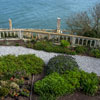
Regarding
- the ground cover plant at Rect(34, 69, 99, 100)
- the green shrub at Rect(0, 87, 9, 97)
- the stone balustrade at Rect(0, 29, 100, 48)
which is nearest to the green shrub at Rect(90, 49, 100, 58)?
the stone balustrade at Rect(0, 29, 100, 48)

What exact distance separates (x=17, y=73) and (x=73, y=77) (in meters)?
2.20

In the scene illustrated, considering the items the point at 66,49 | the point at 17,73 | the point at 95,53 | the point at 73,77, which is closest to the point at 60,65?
the point at 73,77

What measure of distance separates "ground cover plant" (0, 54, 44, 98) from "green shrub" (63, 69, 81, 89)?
4.26ft

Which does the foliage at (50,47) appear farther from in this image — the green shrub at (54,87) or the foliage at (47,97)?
the foliage at (47,97)

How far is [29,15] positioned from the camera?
2295 centimetres

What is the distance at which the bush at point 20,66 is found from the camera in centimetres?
661

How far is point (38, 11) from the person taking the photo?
24.3 metres

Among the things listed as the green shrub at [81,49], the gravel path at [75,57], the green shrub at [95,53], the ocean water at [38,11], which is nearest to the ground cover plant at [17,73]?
the gravel path at [75,57]

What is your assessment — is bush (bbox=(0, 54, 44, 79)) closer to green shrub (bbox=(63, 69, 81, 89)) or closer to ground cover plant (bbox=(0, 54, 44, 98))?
ground cover plant (bbox=(0, 54, 44, 98))

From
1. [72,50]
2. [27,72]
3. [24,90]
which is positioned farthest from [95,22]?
[24,90]

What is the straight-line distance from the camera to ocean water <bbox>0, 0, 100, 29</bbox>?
2044 cm

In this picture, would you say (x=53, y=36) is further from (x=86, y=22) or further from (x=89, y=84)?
(x=89, y=84)

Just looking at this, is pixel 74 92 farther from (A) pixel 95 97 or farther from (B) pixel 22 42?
(B) pixel 22 42

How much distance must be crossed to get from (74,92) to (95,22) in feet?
22.0
